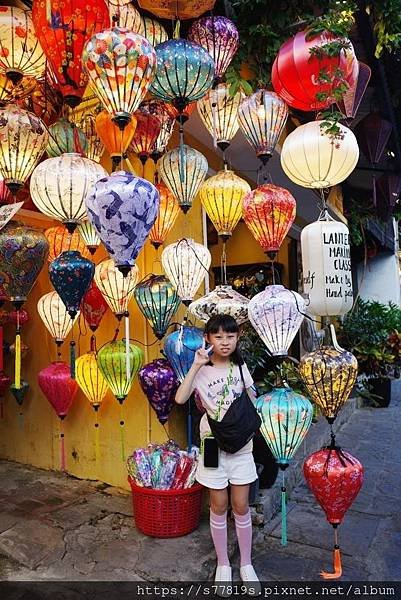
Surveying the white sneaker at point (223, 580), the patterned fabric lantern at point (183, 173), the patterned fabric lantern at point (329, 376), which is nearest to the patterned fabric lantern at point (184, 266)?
the patterned fabric lantern at point (183, 173)

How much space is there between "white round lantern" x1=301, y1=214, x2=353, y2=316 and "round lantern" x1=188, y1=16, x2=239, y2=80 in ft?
4.57

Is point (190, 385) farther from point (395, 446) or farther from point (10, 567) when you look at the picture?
point (395, 446)

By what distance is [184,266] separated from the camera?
335cm

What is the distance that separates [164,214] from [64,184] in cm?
109

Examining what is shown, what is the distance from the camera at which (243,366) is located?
2939 mm

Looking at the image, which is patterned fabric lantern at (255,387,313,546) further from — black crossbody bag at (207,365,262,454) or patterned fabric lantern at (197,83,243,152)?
patterned fabric lantern at (197,83,243,152)

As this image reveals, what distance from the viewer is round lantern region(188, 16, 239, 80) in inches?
128

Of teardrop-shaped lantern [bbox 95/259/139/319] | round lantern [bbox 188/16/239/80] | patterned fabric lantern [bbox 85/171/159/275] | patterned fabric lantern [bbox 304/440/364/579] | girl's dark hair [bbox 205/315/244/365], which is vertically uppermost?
round lantern [bbox 188/16/239/80]

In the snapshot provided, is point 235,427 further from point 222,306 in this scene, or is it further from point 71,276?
point 71,276

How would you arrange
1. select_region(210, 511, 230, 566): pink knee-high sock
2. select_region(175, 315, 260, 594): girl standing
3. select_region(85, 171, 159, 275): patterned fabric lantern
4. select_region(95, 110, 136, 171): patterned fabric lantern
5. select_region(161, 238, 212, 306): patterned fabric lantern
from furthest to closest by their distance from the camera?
select_region(161, 238, 212, 306): patterned fabric lantern < select_region(95, 110, 136, 171): patterned fabric lantern < select_region(210, 511, 230, 566): pink knee-high sock < select_region(175, 315, 260, 594): girl standing < select_region(85, 171, 159, 275): patterned fabric lantern

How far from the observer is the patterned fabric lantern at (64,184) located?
2.72 m

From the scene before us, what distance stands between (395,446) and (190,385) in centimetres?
462

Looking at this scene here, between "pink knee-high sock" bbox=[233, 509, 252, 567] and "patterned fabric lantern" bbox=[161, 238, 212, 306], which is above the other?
"patterned fabric lantern" bbox=[161, 238, 212, 306]

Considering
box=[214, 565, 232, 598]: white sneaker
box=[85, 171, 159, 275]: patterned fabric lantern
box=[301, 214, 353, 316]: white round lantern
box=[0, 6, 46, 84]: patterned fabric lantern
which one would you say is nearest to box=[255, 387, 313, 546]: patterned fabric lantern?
box=[301, 214, 353, 316]: white round lantern
